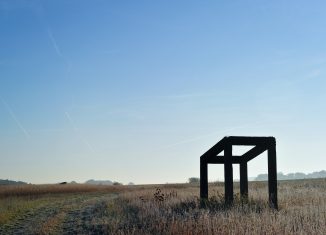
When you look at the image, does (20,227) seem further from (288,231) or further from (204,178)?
(288,231)

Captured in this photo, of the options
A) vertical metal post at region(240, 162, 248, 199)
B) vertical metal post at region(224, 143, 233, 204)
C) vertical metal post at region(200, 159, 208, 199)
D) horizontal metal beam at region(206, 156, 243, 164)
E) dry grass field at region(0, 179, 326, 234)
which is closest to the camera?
dry grass field at region(0, 179, 326, 234)

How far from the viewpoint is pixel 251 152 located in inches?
588

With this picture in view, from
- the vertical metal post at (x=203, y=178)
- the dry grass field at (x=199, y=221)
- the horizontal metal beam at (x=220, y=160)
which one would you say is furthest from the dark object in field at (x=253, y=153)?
the vertical metal post at (x=203, y=178)

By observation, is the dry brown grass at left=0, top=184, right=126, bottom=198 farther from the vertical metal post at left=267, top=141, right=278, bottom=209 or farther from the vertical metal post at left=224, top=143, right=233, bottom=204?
the vertical metal post at left=267, top=141, right=278, bottom=209

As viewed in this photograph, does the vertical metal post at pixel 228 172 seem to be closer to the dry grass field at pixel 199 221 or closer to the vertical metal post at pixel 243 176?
the dry grass field at pixel 199 221

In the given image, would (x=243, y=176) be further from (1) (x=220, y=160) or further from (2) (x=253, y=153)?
(2) (x=253, y=153)

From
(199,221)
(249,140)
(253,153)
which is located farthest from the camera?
(253,153)

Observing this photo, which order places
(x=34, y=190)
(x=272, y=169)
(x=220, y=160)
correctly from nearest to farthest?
(x=272, y=169)
(x=220, y=160)
(x=34, y=190)

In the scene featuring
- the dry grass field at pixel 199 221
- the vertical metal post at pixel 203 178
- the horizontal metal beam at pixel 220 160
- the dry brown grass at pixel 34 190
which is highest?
the horizontal metal beam at pixel 220 160

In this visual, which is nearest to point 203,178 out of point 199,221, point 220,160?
point 220,160

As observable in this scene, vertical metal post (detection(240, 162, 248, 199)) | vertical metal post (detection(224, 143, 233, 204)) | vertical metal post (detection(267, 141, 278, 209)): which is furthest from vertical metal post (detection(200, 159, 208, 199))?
vertical metal post (detection(267, 141, 278, 209))

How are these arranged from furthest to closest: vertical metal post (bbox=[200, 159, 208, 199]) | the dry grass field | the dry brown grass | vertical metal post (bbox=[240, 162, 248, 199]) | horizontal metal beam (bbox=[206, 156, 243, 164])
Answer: the dry brown grass
vertical metal post (bbox=[200, 159, 208, 199])
vertical metal post (bbox=[240, 162, 248, 199])
horizontal metal beam (bbox=[206, 156, 243, 164])
the dry grass field

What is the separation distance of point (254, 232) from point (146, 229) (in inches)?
107

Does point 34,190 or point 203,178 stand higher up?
point 203,178
